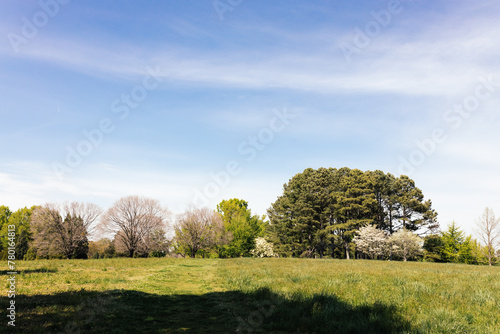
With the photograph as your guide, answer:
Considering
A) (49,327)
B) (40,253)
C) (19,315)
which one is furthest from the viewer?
(40,253)

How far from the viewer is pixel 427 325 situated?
22.1 feet

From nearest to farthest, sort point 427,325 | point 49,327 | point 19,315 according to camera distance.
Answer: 1. point 427,325
2. point 49,327
3. point 19,315

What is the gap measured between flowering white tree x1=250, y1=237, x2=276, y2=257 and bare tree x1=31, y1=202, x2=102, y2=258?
37.1 m

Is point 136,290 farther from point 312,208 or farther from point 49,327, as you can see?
point 312,208

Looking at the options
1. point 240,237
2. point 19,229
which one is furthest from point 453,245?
point 19,229

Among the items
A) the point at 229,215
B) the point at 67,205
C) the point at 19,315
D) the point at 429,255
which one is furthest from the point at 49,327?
the point at 229,215

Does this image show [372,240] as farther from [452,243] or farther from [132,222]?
[132,222]

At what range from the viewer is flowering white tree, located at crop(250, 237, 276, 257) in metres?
69.5

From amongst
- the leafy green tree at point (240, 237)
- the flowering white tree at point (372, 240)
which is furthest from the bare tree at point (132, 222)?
the flowering white tree at point (372, 240)

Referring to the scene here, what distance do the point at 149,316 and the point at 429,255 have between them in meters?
63.9

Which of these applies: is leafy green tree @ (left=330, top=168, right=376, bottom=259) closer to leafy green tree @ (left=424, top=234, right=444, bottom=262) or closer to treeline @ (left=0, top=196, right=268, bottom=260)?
leafy green tree @ (left=424, top=234, right=444, bottom=262)

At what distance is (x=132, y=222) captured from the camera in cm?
5472

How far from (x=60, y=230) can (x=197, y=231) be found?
24.6 metres

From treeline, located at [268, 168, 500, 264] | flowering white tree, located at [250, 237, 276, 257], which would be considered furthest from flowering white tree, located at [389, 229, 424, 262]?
flowering white tree, located at [250, 237, 276, 257]
